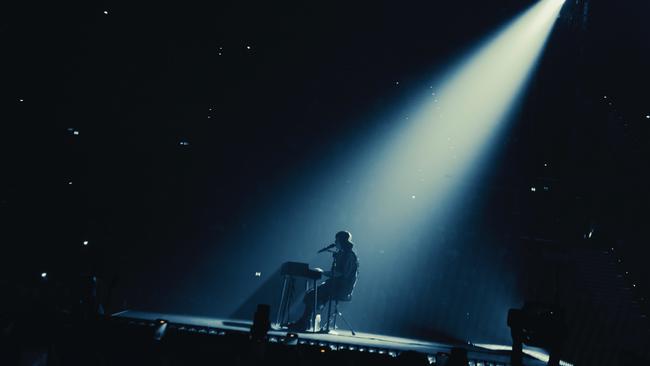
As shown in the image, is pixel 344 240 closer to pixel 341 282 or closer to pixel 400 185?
pixel 341 282

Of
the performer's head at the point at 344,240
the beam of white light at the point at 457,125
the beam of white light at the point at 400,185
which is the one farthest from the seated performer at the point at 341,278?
the beam of white light at the point at 457,125

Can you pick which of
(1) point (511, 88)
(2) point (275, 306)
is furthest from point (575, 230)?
(2) point (275, 306)

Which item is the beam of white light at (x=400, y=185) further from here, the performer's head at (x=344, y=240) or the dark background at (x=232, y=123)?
the performer's head at (x=344, y=240)

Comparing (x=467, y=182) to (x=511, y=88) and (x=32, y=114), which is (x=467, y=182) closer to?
(x=511, y=88)

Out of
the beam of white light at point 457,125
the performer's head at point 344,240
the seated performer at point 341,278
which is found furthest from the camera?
the beam of white light at point 457,125

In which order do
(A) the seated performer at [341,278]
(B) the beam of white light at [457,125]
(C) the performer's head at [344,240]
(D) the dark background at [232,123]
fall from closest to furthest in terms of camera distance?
(A) the seated performer at [341,278]
(C) the performer's head at [344,240]
(D) the dark background at [232,123]
(B) the beam of white light at [457,125]

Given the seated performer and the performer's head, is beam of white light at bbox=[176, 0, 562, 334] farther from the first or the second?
the performer's head

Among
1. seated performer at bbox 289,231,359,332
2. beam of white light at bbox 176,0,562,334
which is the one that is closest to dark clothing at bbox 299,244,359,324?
seated performer at bbox 289,231,359,332

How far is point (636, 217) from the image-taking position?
11141 mm

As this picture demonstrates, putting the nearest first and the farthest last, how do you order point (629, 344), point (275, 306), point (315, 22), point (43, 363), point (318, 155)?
point (43, 363) → point (629, 344) → point (275, 306) → point (315, 22) → point (318, 155)

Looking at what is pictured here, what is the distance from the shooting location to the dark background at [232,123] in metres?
10.8

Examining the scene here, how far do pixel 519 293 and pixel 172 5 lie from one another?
11743 mm

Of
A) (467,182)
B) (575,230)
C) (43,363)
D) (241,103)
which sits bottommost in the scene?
(43,363)

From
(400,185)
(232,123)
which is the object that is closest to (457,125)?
(400,185)
